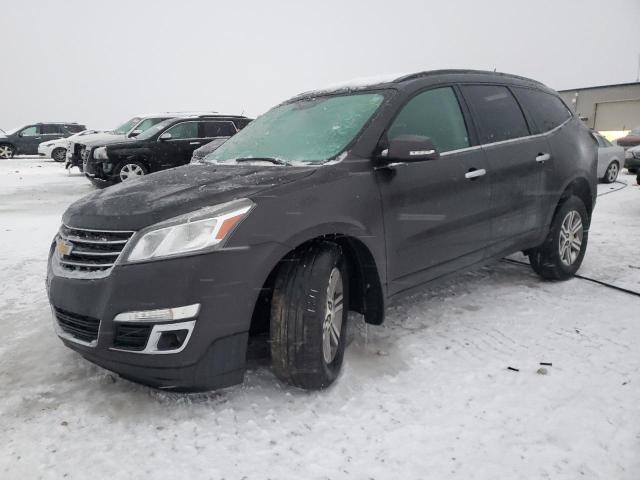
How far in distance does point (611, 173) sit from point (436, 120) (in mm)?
11751

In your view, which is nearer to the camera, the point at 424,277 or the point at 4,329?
the point at 424,277

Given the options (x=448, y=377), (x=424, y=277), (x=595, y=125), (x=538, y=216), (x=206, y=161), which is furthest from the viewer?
(x=595, y=125)

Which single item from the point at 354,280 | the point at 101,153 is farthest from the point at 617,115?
the point at 354,280

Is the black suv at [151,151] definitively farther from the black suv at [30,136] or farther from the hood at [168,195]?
the black suv at [30,136]

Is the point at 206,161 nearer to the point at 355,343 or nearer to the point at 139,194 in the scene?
the point at 139,194

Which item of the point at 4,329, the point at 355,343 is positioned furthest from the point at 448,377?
the point at 4,329

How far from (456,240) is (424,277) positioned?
14.4 inches

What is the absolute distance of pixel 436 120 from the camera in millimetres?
3271

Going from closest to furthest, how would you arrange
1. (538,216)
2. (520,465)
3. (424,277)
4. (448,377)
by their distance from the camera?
(520,465)
(448,377)
(424,277)
(538,216)

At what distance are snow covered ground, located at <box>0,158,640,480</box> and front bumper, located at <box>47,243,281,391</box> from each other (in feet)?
0.87

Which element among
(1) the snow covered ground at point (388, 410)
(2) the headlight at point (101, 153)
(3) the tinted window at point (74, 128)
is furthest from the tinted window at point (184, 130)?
(3) the tinted window at point (74, 128)

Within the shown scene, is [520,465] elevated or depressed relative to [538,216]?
depressed

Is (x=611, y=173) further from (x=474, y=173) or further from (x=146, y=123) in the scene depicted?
(x=146, y=123)

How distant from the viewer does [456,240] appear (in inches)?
130
